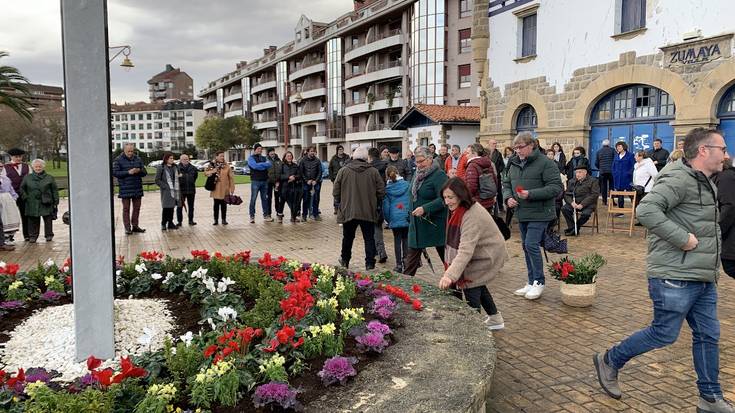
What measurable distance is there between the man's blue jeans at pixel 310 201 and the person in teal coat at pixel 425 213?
7.84 metres

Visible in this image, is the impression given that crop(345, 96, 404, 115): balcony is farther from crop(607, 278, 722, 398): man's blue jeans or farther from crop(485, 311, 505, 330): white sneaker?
crop(607, 278, 722, 398): man's blue jeans

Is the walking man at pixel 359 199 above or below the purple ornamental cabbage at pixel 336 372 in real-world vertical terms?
above

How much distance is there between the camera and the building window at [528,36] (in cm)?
1853

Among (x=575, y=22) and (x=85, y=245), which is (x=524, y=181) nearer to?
(x=85, y=245)

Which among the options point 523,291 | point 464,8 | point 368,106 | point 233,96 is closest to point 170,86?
point 233,96

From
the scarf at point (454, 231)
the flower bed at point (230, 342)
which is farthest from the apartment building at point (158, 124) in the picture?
the scarf at point (454, 231)

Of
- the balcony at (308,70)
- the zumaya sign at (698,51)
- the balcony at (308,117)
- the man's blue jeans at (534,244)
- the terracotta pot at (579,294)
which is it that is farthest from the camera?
the balcony at (308,117)

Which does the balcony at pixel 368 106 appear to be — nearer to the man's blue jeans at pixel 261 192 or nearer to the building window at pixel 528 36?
the building window at pixel 528 36

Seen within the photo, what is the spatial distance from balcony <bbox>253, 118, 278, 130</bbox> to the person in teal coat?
72752mm

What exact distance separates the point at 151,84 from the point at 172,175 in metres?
146

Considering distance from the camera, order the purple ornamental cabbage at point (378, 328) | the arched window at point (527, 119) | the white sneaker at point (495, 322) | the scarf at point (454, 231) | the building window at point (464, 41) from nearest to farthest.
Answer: the purple ornamental cabbage at point (378, 328), the scarf at point (454, 231), the white sneaker at point (495, 322), the arched window at point (527, 119), the building window at point (464, 41)

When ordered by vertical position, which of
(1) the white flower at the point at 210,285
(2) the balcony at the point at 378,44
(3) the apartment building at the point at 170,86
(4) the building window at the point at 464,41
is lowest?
(1) the white flower at the point at 210,285

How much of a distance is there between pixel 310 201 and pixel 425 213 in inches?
345

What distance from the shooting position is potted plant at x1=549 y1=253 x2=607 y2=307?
6133 mm
